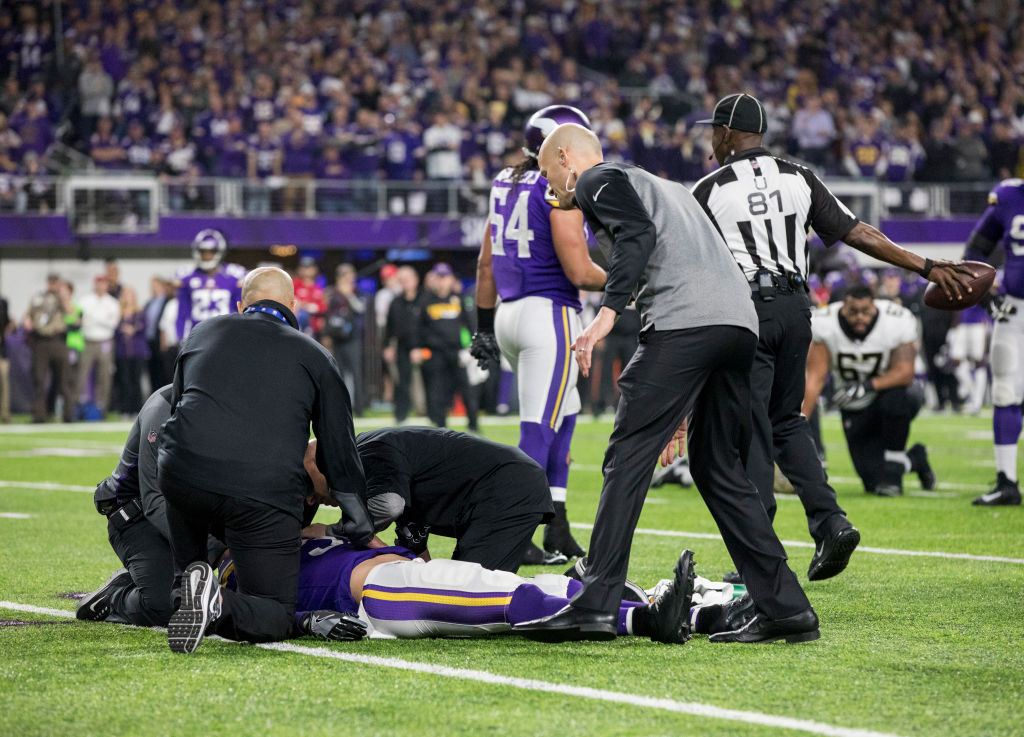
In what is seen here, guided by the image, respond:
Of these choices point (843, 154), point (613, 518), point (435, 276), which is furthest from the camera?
point (843, 154)

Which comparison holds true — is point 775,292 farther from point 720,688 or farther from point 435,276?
point 435,276

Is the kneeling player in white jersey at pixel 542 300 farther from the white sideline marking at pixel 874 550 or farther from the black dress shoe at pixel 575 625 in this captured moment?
the black dress shoe at pixel 575 625

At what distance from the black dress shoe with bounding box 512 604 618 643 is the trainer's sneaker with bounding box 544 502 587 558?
2.36m

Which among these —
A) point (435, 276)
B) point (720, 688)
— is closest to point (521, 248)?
point (720, 688)

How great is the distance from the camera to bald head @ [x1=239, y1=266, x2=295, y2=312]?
209 inches

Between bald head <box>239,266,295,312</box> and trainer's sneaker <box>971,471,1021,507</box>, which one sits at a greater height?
bald head <box>239,266,295,312</box>

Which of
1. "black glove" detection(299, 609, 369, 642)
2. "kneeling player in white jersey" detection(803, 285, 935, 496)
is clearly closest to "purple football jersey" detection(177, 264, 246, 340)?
"kneeling player in white jersey" detection(803, 285, 935, 496)

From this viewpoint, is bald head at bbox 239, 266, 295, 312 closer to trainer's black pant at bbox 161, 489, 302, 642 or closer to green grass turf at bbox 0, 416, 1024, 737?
trainer's black pant at bbox 161, 489, 302, 642

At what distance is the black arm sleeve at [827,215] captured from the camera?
5852mm

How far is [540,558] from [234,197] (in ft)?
56.4

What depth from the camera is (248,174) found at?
23953 millimetres

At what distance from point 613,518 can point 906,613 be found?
152 centimetres

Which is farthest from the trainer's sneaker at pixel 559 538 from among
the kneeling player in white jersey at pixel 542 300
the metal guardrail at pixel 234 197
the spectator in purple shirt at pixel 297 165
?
the spectator in purple shirt at pixel 297 165

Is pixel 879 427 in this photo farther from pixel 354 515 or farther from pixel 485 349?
pixel 354 515
